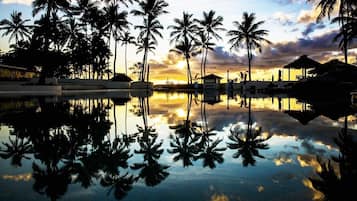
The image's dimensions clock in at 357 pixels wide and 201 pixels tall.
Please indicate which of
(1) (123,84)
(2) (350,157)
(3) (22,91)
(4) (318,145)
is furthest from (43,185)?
(1) (123,84)

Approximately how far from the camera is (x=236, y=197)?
2.50 m

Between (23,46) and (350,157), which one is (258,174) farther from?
(23,46)

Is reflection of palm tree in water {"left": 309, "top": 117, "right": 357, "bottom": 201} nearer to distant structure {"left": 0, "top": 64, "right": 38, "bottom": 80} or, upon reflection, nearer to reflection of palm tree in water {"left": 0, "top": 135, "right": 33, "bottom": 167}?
reflection of palm tree in water {"left": 0, "top": 135, "right": 33, "bottom": 167}

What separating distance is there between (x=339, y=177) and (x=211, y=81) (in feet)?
168

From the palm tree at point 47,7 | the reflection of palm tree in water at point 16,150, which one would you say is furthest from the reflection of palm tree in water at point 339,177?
the palm tree at point 47,7

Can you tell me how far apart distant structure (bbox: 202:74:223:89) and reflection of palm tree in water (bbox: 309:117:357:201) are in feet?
157

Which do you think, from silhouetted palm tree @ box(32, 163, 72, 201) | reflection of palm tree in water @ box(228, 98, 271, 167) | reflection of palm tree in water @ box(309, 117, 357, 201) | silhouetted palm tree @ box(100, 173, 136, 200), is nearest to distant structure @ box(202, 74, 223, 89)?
reflection of palm tree in water @ box(228, 98, 271, 167)

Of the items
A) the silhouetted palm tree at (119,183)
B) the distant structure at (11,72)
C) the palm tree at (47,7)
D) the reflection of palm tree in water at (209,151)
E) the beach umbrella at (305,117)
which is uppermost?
the palm tree at (47,7)

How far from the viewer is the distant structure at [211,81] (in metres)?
52.2

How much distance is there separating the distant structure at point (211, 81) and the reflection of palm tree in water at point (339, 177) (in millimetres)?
47971

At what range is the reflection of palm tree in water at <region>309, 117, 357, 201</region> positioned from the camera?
2.44 metres

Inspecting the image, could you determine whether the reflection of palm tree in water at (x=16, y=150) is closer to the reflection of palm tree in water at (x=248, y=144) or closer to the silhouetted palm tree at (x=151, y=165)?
the silhouetted palm tree at (x=151, y=165)

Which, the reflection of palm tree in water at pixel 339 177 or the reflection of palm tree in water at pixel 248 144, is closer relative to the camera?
the reflection of palm tree in water at pixel 339 177

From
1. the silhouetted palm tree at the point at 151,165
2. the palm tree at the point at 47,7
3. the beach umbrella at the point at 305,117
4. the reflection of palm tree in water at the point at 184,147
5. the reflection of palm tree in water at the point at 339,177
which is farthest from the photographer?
the palm tree at the point at 47,7
